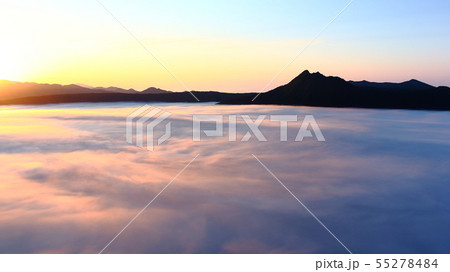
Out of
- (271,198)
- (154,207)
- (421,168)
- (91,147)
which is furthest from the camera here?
(91,147)

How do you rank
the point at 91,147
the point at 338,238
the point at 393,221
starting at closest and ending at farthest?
1. the point at 338,238
2. the point at 393,221
3. the point at 91,147

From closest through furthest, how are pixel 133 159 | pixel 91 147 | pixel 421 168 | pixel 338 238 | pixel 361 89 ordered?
pixel 338 238 < pixel 421 168 < pixel 133 159 < pixel 91 147 < pixel 361 89

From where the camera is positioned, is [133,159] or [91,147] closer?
[133,159]

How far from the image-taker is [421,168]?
12.7m

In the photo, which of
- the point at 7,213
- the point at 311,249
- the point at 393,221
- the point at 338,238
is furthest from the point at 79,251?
the point at 393,221

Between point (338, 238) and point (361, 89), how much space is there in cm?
5345

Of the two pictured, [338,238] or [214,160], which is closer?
[338,238]

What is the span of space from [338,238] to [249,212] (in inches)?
80.5

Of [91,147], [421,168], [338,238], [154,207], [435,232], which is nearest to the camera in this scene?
[338,238]

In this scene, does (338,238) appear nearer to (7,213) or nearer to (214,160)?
(7,213)

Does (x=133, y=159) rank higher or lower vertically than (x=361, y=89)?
lower

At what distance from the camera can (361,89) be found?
53.8 m

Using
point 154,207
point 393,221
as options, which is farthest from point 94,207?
point 393,221

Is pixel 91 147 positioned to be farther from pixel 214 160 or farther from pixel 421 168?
pixel 421 168
